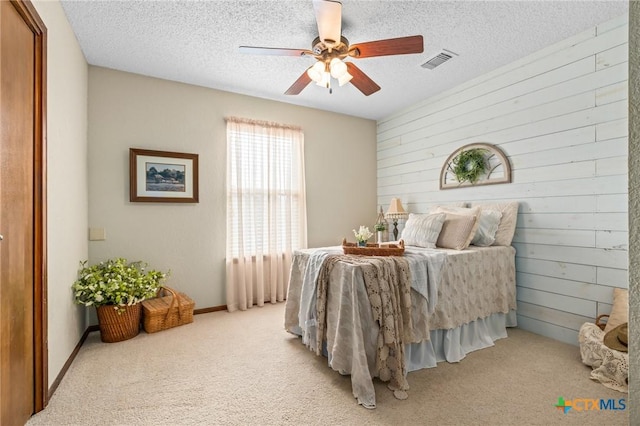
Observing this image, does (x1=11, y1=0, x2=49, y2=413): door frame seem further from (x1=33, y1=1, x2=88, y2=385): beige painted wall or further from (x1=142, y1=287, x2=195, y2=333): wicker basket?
(x1=142, y1=287, x2=195, y2=333): wicker basket

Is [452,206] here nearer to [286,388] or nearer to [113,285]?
[286,388]

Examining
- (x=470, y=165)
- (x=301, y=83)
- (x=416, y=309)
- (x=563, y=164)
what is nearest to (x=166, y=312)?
(x=416, y=309)

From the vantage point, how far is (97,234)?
3.05 meters

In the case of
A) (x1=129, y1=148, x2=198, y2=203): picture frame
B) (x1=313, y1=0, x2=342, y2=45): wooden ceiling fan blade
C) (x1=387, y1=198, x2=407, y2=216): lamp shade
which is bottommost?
(x1=387, y1=198, x2=407, y2=216): lamp shade

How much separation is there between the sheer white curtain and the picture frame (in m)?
0.41


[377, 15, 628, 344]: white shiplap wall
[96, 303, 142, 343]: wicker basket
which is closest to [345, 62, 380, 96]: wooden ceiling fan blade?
[377, 15, 628, 344]: white shiplap wall

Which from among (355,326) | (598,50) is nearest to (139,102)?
(355,326)

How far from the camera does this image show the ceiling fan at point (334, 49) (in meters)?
1.91

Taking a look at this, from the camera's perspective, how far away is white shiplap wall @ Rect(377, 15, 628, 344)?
94.4 inches

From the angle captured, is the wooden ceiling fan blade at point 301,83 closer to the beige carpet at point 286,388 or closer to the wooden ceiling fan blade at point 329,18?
the wooden ceiling fan blade at point 329,18

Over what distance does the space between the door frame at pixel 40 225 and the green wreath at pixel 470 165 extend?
11.7 ft

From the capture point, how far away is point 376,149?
16.0ft

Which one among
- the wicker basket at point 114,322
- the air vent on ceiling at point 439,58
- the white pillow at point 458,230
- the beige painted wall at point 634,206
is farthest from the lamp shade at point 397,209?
the beige painted wall at point 634,206

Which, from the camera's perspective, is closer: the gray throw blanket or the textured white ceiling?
the gray throw blanket
